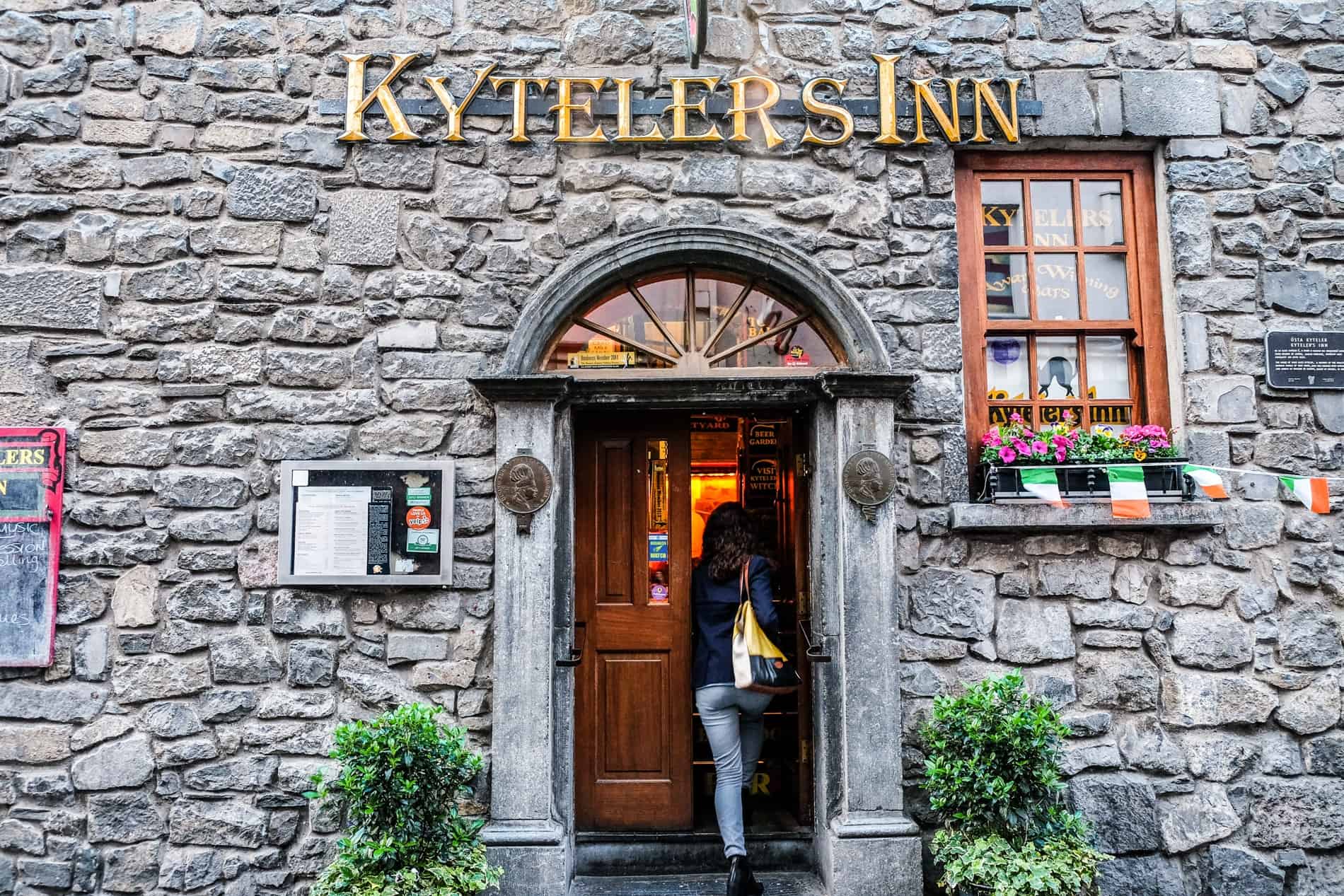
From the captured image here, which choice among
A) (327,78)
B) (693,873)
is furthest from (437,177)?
(693,873)

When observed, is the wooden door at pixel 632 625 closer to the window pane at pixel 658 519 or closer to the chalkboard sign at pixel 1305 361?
the window pane at pixel 658 519

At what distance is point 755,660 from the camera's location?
4.26 meters

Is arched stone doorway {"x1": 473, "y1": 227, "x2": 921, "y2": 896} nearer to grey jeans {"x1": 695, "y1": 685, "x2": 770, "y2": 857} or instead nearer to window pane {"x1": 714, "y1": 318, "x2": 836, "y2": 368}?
window pane {"x1": 714, "y1": 318, "x2": 836, "y2": 368}

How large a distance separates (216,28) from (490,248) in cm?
188

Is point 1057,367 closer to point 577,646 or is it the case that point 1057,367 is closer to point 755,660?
point 755,660

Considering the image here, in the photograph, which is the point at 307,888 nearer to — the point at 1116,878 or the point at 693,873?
the point at 693,873

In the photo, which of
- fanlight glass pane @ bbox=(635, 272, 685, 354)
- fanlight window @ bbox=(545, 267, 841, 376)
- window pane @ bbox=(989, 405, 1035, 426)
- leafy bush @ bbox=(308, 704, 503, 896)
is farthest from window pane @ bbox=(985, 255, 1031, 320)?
leafy bush @ bbox=(308, 704, 503, 896)

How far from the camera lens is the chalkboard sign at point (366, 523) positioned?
4289 mm

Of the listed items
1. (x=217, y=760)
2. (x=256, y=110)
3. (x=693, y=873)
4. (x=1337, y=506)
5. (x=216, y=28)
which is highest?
(x=216, y=28)

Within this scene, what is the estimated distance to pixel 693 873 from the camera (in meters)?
4.54

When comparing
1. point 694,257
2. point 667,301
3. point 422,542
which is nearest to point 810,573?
point 667,301

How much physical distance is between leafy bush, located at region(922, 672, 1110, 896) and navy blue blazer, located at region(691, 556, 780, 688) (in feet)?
3.11

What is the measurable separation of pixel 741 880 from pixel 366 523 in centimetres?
251

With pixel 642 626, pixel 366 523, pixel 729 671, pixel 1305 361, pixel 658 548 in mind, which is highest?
pixel 1305 361
